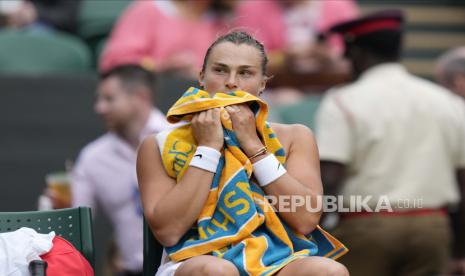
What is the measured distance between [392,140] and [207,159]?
206cm

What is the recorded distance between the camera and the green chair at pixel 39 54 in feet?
24.7

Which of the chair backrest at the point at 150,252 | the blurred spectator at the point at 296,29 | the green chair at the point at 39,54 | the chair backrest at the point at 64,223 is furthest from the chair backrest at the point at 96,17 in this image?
the chair backrest at the point at 150,252

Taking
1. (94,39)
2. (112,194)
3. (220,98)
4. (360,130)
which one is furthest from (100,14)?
(220,98)

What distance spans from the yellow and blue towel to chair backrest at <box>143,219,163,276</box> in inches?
11.0

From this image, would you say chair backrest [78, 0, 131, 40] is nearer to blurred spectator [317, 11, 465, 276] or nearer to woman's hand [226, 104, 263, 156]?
blurred spectator [317, 11, 465, 276]

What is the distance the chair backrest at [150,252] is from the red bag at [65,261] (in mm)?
202

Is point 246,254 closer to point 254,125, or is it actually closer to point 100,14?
point 254,125

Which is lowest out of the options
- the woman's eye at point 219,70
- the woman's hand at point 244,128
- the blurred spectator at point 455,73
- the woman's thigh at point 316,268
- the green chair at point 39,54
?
the woman's thigh at point 316,268

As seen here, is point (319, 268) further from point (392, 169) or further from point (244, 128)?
point (392, 169)

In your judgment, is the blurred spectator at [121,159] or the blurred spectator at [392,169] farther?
the blurred spectator at [121,159]

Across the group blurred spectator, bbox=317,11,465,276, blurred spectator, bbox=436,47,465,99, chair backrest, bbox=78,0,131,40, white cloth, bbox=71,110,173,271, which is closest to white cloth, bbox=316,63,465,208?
blurred spectator, bbox=317,11,465,276

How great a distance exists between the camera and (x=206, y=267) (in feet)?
11.9

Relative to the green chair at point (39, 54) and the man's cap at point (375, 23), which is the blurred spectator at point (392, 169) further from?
the green chair at point (39, 54)

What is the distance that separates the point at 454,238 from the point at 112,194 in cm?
188
